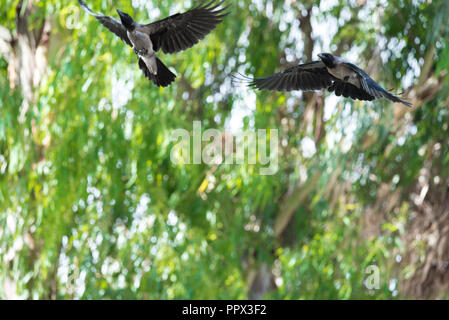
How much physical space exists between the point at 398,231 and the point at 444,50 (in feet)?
A: 4.19

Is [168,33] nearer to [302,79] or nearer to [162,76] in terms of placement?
[162,76]

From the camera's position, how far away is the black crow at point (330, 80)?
2457 millimetres

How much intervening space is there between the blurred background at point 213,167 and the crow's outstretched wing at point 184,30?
4.24ft

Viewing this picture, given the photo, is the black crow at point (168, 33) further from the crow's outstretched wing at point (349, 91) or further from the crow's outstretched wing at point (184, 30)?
the crow's outstretched wing at point (349, 91)

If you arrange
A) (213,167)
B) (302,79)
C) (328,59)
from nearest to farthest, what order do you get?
(328,59) → (302,79) → (213,167)

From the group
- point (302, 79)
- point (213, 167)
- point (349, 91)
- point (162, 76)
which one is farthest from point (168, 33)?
point (213, 167)

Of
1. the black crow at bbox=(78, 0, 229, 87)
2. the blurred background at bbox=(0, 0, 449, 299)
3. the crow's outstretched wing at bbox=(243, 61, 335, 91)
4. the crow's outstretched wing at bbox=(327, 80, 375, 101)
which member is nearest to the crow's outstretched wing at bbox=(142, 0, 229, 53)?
the black crow at bbox=(78, 0, 229, 87)

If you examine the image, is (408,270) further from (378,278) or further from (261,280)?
→ (261,280)

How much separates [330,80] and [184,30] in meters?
0.53

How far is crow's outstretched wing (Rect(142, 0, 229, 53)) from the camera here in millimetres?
2645

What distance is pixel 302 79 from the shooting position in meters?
2.81

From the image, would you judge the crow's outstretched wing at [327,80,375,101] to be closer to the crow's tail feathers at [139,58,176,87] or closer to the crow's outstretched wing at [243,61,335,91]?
the crow's outstretched wing at [243,61,335,91]

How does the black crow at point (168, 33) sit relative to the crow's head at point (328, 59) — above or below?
above

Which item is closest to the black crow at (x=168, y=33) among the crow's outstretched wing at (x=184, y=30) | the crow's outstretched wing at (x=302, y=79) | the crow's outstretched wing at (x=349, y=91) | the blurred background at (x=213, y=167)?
the crow's outstretched wing at (x=184, y=30)
